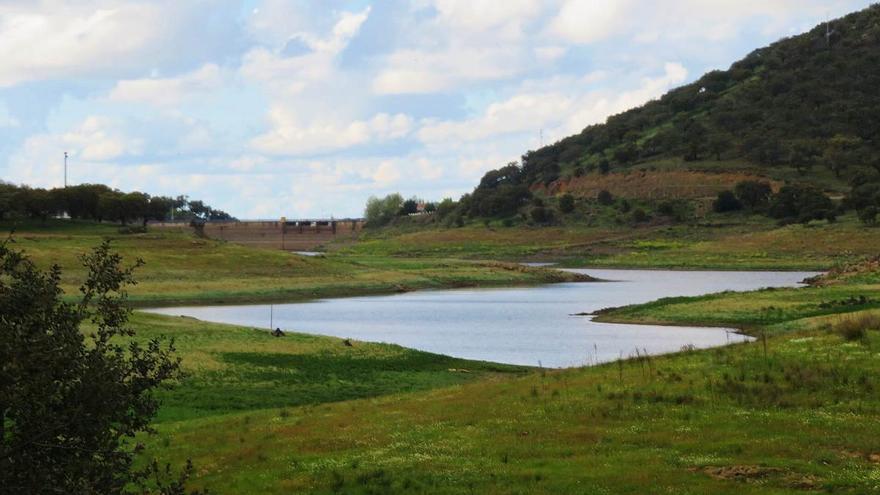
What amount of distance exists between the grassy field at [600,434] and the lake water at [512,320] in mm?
14140

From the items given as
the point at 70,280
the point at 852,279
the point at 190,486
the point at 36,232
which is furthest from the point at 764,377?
the point at 36,232

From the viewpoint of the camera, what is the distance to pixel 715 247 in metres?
168

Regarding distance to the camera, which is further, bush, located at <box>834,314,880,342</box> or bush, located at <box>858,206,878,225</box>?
bush, located at <box>858,206,878,225</box>

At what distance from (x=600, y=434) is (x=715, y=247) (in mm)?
146666

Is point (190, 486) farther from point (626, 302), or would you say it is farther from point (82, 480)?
point (626, 302)

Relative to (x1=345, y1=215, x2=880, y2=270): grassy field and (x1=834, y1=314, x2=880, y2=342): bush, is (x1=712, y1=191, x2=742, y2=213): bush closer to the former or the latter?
(x1=345, y1=215, x2=880, y2=270): grassy field

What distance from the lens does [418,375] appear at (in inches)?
1923

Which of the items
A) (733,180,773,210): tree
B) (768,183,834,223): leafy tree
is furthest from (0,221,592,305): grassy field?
(733,180,773,210): tree

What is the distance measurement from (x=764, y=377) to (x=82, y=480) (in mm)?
20126

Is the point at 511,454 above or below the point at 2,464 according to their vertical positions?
below

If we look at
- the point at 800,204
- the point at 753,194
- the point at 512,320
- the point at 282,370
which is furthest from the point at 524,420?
the point at 753,194

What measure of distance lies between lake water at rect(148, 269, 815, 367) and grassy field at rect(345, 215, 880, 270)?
1585cm

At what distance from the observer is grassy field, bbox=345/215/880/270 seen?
15150cm

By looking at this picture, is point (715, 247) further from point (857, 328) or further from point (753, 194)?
point (857, 328)
